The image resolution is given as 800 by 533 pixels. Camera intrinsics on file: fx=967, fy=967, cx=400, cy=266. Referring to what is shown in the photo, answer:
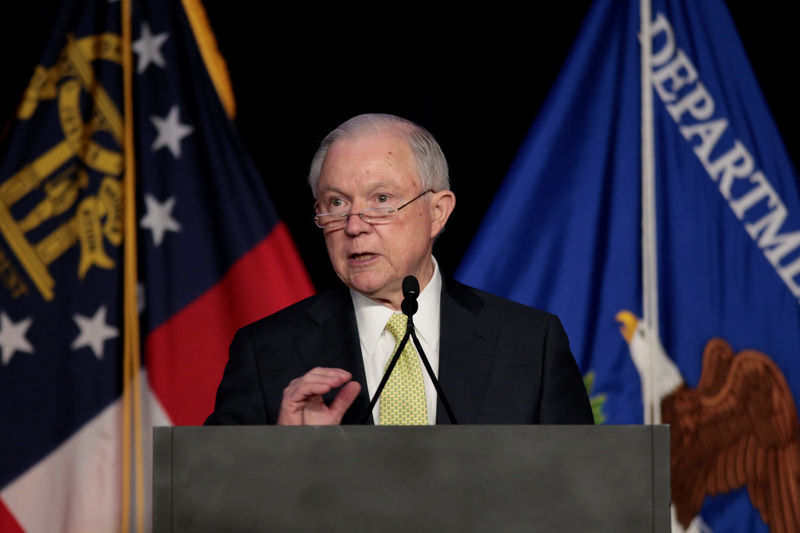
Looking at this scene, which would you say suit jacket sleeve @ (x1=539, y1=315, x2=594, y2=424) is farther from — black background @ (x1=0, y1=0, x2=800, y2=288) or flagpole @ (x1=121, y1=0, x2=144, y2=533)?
flagpole @ (x1=121, y1=0, x2=144, y2=533)

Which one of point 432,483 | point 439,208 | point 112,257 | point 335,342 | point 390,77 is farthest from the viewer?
point 390,77

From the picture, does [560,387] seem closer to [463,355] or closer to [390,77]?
[463,355]

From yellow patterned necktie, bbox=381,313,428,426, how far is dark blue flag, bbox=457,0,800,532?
1.48 m

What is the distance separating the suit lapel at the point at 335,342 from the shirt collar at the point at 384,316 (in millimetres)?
19

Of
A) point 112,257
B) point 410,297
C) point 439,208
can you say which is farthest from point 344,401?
point 112,257

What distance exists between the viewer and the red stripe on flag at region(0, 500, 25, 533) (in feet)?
10.1

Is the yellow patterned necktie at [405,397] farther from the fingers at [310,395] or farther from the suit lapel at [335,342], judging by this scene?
the fingers at [310,395]

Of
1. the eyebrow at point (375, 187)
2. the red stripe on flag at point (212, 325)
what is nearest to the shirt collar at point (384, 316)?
the eyebrow at point (375, 187)

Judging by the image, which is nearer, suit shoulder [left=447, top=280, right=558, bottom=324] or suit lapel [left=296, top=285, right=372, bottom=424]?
suit lapel [left=296, top=285, right=372, bottom=424]

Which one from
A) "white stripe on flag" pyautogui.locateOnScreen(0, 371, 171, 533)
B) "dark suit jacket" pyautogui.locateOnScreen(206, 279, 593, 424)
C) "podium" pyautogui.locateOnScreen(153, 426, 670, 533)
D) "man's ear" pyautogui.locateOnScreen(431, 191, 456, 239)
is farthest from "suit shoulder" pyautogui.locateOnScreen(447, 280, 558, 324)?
"white stripe on flag" pyautogui.locateOnScreen(0, 371, 171, 533)

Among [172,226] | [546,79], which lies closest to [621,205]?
[546,79]

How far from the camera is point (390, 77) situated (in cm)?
337

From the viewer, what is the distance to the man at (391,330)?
1837 millimetres

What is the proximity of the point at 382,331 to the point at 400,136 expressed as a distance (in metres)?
0.40
